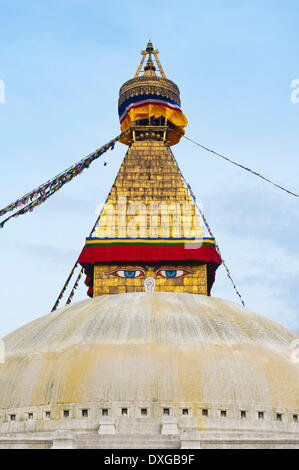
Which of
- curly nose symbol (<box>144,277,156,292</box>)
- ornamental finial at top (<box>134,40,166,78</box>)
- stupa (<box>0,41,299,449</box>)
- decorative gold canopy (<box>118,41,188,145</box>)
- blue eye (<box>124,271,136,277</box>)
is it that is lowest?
stupa (<box>0,41,299,449</box>)

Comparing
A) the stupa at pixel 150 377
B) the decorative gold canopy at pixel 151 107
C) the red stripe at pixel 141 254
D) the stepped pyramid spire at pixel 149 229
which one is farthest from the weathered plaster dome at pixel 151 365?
the decorative gold canopy at pixel 151 107

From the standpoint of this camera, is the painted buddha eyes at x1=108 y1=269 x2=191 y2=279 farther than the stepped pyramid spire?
Yes

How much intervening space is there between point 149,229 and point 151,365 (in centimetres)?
1226

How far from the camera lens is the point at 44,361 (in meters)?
17.1

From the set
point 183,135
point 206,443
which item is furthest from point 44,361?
point 183,135

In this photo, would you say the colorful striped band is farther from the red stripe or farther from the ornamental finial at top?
the ornamental finial at top

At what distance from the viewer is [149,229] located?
2811 centimetres

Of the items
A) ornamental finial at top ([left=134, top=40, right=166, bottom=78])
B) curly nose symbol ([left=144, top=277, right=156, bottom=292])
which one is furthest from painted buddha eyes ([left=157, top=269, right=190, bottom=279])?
ornamental finial at top ([left=134, top=40, right=166, bottom=78])

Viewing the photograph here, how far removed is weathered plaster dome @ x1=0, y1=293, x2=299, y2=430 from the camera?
15859 millimetres

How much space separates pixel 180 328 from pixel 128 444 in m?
3.74

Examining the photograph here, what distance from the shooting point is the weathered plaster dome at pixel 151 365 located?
15.9m

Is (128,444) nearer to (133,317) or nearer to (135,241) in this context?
(133,317)

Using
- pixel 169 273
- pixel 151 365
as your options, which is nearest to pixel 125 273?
pixel 169 273

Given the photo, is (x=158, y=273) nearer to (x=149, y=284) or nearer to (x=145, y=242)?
(x=149, y=284)
